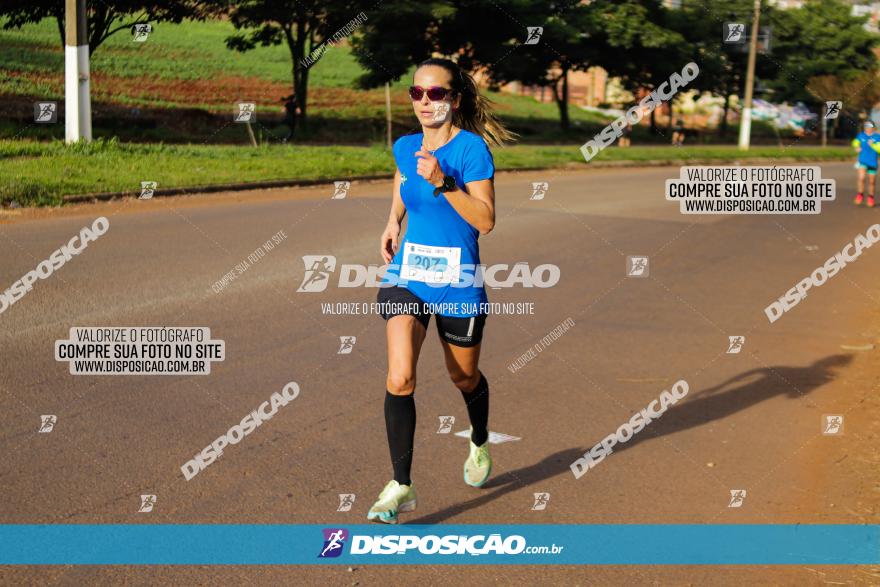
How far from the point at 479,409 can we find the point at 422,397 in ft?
5.36

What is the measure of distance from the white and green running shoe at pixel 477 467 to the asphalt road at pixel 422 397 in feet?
0.28

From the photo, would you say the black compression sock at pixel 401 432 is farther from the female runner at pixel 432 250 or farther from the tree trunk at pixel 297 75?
the tree trunk at pixel 297 75

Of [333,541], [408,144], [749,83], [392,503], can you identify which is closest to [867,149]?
[408,144]

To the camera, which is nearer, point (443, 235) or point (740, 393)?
point (443, 235)

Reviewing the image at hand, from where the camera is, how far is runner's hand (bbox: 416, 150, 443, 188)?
4.18m

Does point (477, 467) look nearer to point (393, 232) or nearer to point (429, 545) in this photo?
point (429, 545)

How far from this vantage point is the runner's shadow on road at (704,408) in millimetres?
5172

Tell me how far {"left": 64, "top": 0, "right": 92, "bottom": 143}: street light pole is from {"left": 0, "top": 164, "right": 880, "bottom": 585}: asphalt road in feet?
20.9

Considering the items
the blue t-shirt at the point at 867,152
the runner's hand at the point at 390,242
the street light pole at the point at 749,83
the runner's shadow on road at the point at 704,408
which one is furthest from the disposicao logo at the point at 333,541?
the street light pole at the point at 749,83

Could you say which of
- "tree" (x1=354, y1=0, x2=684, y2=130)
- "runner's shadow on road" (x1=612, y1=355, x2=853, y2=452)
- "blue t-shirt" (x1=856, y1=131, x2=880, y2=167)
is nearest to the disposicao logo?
"runner's shadow on road" (x1=612, y1=355, x2=853, y2=452)

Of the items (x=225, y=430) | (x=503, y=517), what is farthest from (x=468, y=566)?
(x=225, y=430)

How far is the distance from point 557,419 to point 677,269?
639 cm

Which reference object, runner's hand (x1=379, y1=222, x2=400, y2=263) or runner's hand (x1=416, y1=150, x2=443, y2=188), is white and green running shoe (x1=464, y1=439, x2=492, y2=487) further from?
runner's hand (x1=416, y1=150, x2=443, y2=188)

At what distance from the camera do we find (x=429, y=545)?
4422 millimetres
